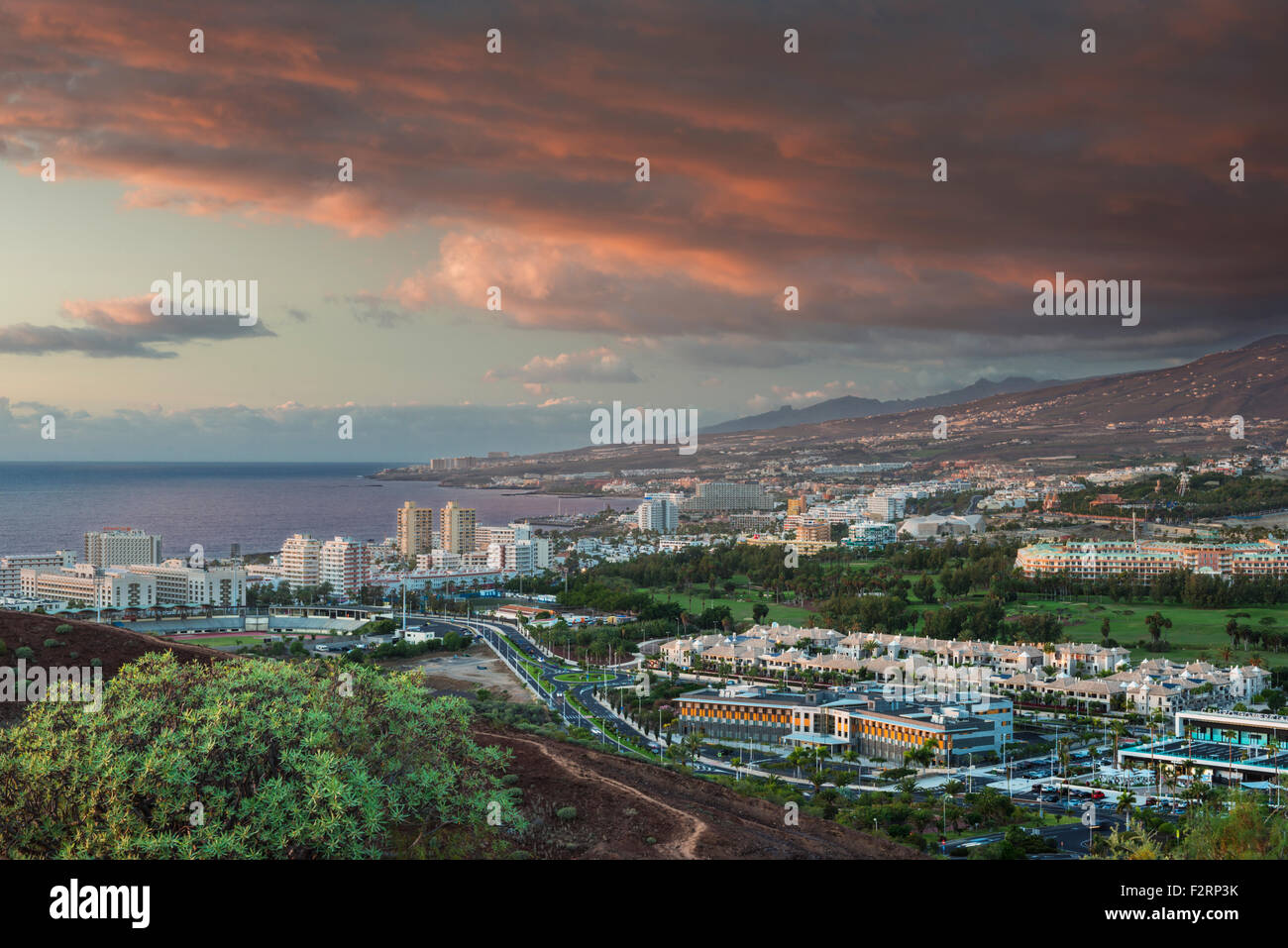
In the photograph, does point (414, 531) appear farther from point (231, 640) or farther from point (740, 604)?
point (231, 640)

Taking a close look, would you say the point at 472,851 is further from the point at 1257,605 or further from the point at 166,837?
the point at 1257,605

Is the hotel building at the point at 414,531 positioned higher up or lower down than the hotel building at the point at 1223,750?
higher up

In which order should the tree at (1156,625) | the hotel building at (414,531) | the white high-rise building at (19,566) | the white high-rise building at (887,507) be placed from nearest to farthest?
the tree at (1156,625) → the white high-rise building at (19,566) → the hotel building at (414,531) → the white high-rise building at (887,507)

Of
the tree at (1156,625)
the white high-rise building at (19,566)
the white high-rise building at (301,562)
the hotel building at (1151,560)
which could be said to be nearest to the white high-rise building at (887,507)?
the hotel building at (1151,560)

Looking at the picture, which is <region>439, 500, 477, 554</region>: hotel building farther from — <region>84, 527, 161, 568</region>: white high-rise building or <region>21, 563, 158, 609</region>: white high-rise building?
<region>21, 563, 158, 609</region>: white high-rise building

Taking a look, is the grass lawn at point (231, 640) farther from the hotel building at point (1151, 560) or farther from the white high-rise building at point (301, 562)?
the hotel building at point (1151, 560)

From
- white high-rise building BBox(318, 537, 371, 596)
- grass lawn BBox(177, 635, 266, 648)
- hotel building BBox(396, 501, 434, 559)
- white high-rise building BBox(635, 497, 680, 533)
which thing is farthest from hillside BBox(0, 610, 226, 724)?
white high-rise building BBox(635, 497, 680, 533)

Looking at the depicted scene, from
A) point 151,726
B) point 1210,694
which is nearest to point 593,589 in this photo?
point 1210,694

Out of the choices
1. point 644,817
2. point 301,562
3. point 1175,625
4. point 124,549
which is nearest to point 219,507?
point 124,549
